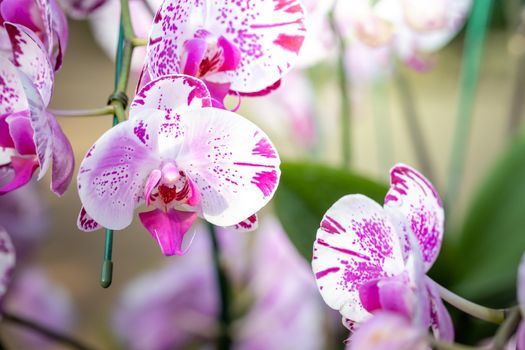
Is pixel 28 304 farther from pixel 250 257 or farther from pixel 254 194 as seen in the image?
pixel 254 194

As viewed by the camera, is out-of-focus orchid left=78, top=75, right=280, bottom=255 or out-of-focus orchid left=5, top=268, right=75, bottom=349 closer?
out-of-focus orchid left=78, top=75, right=280, bottom=255

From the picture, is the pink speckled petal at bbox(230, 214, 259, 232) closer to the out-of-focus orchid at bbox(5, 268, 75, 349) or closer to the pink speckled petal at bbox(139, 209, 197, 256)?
the pink speckled petal at bbox(139, 209, 197, 256)

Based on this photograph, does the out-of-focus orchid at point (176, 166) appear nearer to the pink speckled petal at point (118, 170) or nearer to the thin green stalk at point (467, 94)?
the pink speckled petal at point (118, 170)

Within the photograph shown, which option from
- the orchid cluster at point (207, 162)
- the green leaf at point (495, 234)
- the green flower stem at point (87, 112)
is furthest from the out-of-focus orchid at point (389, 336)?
the green leaf at point (495, 234)

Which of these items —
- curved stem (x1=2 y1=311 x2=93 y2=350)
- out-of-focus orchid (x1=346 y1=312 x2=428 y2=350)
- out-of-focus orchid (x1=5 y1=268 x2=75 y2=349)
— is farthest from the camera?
out-of-focus orchid (x1=5 y1=268 x2=75 y2=349)

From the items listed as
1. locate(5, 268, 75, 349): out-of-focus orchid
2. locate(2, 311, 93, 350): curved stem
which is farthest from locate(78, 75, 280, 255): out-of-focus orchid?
locate(5, 268, 75, 349): out-of-focus orchid

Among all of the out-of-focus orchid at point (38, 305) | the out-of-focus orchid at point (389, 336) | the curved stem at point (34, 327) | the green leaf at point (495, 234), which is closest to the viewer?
the out-of-focus orchid at point (389, 336)

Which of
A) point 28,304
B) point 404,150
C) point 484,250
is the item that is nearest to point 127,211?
point 484,250
